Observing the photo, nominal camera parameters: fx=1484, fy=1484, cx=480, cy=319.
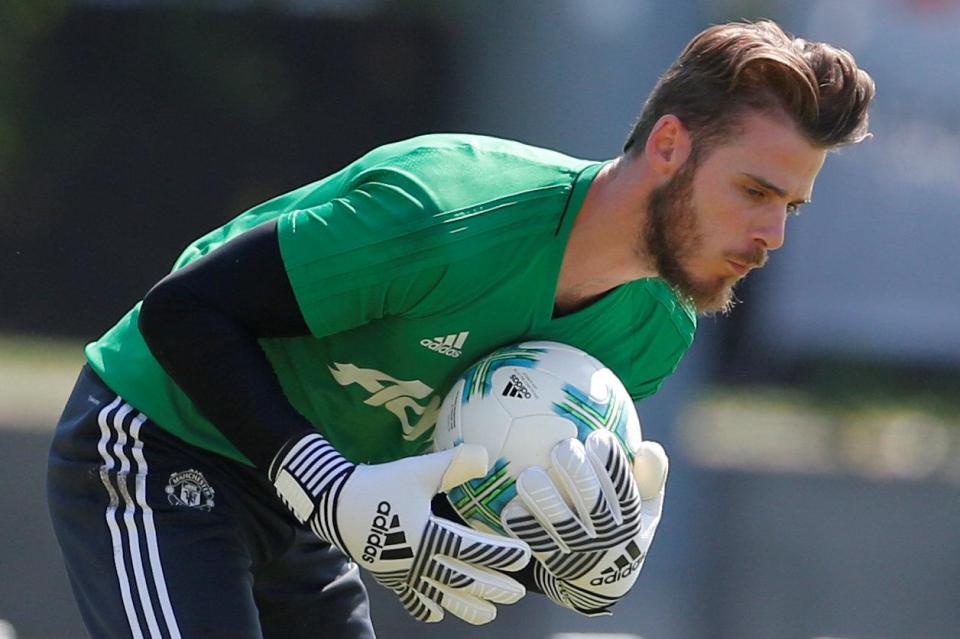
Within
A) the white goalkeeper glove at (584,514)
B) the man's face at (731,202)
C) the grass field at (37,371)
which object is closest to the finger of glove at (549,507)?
the white goalkeeper glove at (584,514)

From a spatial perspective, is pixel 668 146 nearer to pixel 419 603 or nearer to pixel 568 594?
pixel 568 594

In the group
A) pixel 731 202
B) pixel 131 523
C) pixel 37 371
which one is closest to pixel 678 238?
Result: pixel 731 202

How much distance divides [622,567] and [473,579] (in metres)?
0.37

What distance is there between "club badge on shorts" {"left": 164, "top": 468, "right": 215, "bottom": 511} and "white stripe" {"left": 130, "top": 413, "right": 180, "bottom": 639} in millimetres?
44

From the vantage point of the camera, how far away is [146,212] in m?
6.09

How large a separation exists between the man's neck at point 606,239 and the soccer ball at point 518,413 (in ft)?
0.38

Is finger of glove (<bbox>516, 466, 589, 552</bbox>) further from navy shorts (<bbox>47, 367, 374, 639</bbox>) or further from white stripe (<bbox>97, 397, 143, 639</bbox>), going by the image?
white stripe (<bbox>97, 397, 143, 639</bbox>)

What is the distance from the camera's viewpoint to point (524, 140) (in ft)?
19.6

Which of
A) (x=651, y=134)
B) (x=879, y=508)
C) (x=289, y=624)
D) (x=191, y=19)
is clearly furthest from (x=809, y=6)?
(x=289, y=624)

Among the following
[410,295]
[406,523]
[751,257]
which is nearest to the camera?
[406,523]

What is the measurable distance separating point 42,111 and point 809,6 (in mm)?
3161

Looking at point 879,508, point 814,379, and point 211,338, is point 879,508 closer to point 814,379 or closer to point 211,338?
point 814,379

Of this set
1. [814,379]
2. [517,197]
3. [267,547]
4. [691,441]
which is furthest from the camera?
[814,379]

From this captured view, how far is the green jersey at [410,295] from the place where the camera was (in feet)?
7.82
